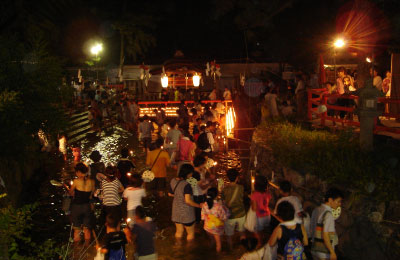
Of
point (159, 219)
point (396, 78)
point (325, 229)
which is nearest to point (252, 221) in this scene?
point (325, 229)

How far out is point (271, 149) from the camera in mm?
10711

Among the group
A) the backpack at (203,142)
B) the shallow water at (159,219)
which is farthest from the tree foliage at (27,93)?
the backpack at (203,142)

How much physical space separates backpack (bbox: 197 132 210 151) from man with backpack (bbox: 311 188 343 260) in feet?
21.2

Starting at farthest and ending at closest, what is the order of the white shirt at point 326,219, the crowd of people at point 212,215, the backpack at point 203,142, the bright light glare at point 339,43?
the bright light glare at point 339,43 → the backpack at point 203,142 → the white shirt at point 326,219 → the crowd of people at point 212,215

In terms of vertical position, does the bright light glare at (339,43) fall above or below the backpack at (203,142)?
above

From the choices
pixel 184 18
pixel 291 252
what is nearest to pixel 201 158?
pixel 291 252

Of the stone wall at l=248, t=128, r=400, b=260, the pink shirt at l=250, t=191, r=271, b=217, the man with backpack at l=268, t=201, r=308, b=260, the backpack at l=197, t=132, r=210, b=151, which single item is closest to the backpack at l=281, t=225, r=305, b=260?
the man with backpack at l=268, t=201, r=308, b=260

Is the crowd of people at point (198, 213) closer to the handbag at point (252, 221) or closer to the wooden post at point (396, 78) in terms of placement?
the handbag at point (252, 221)

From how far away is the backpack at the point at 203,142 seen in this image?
1205 cm

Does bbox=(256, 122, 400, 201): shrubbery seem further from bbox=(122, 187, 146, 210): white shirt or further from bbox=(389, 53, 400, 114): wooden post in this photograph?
bbox=(389, 53, 400, 114): wooden post

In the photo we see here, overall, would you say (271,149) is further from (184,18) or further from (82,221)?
(184,18)

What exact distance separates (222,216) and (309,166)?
2.63 meters

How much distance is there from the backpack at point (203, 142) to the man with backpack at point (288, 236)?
22.6ft

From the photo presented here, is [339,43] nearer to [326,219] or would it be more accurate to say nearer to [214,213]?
[214,213]
